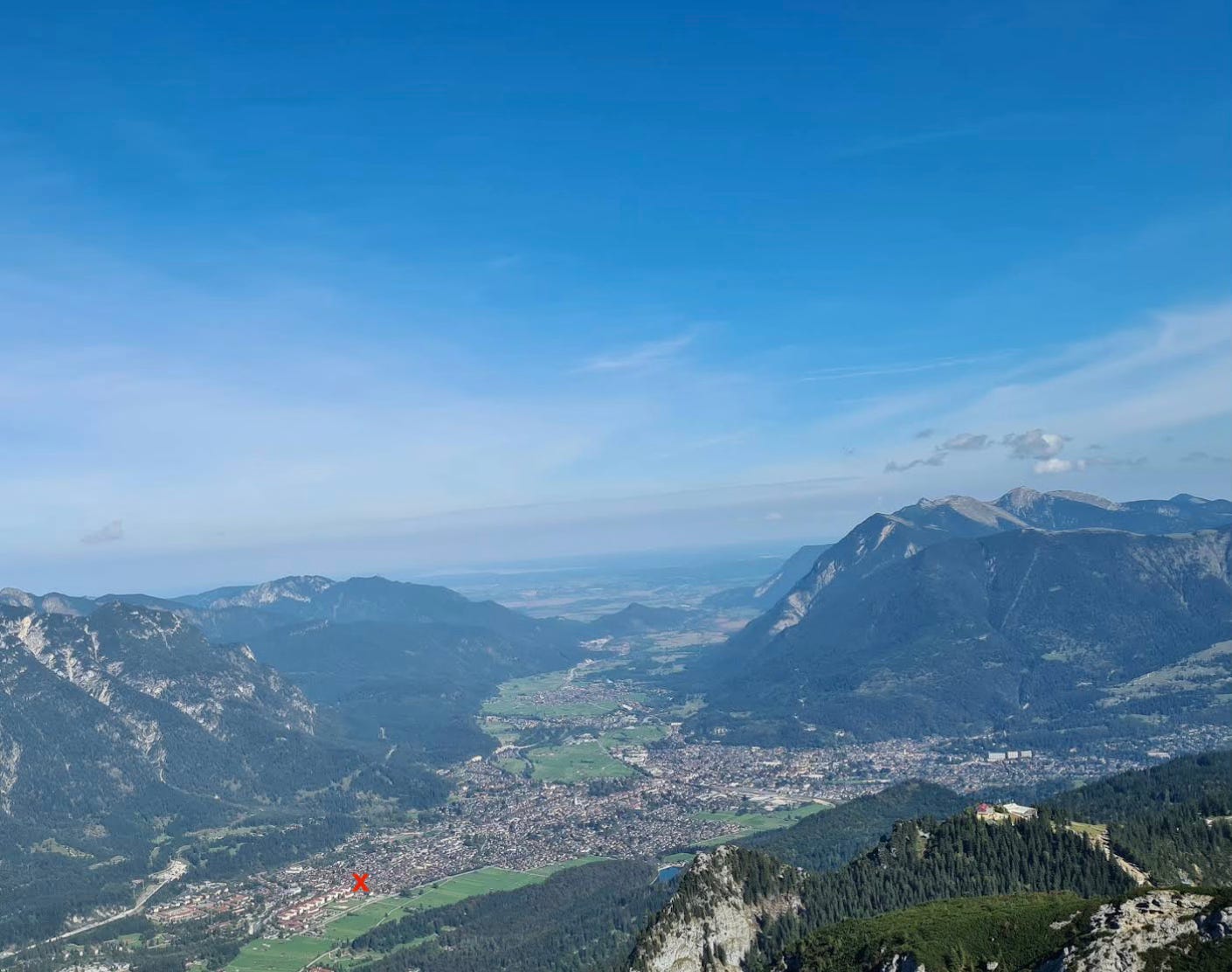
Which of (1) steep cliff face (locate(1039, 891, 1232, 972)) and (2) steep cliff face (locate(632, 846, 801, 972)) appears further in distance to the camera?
(2) steep cliff face (locate(632, 846, 801, 972))

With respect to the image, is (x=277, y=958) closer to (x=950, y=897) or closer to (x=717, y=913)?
(x=717, y=913)

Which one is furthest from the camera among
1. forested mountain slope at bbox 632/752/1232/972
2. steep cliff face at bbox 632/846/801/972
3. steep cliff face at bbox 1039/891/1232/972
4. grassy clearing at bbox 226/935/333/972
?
grassy clearing at bbox 226/935/333/972

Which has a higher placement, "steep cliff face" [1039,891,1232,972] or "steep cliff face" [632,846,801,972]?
"steep cliff face" [1039,891,1232,972]

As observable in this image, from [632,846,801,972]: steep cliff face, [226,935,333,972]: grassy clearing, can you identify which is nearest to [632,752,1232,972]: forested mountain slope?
[632,846,801,972]: steep cliff face

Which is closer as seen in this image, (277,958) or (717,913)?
(717,913)

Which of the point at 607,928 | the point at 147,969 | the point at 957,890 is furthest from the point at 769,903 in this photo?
the point at 147,969

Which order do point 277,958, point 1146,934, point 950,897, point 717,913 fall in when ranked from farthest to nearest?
point 277,958 < point 717,913 < point 950,897 < point 1146,934

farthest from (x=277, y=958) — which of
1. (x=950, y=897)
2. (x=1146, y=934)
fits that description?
(x=1146, y=934)

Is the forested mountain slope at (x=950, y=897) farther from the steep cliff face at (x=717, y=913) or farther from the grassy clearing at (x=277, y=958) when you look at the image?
the grassy clearing at (x=277, y=958)

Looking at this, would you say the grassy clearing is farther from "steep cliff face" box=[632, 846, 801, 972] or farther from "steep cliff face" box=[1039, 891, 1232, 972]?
"steep cliff face" box=[1039, 891, 1232, 972]

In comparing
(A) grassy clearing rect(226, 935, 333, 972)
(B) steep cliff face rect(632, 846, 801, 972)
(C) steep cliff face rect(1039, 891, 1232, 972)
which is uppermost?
(C) steep cliff face rect(1039, 891, 1232, 972)
